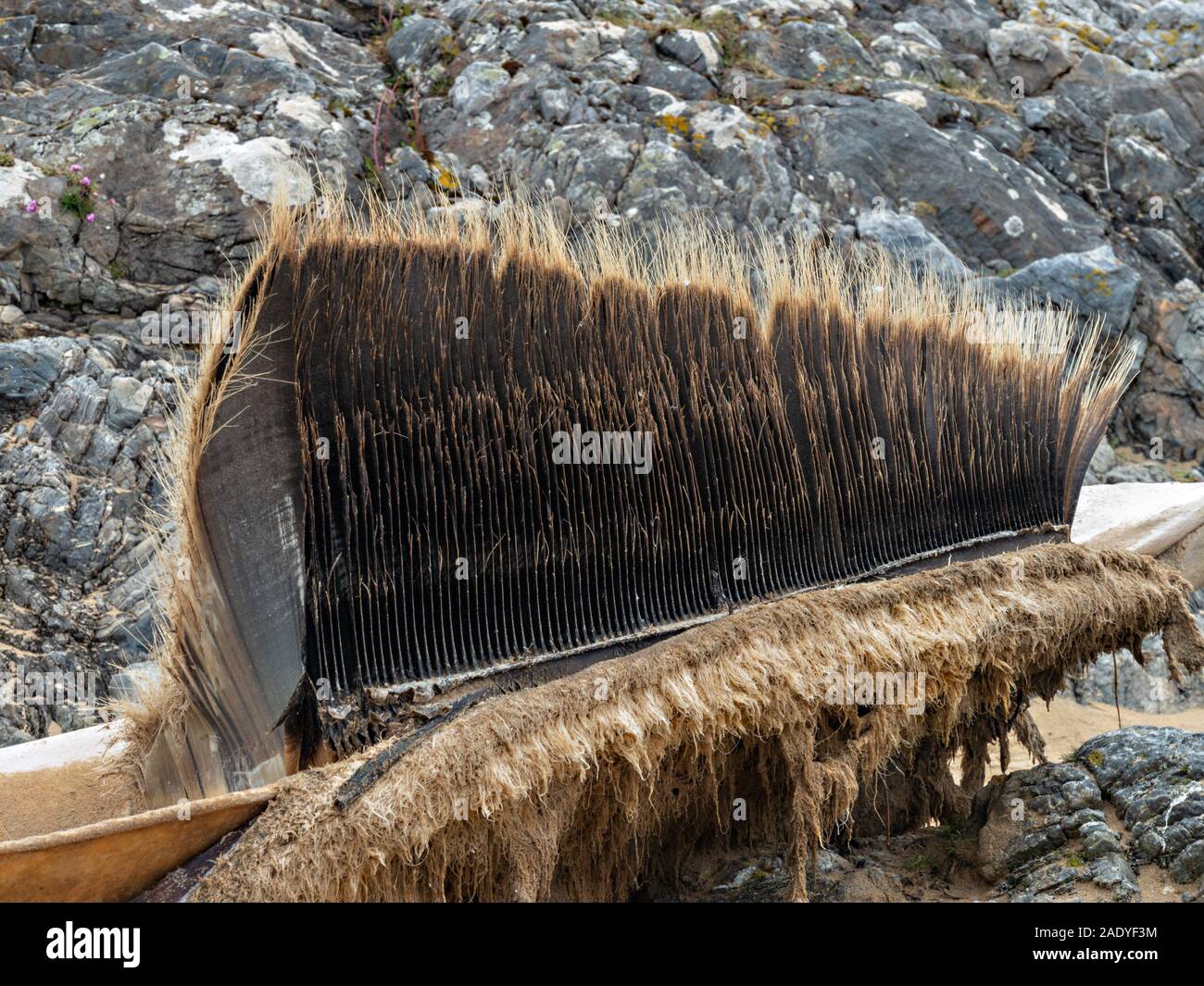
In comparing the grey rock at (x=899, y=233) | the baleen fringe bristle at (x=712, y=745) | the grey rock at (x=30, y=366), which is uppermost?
the grey rock at (x=899, y=233)

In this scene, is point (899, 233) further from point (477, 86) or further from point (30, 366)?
point (30, 366)

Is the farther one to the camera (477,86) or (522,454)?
(477,86)

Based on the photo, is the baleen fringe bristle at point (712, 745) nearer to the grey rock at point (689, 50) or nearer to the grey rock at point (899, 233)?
the grey rock at point (899, 233)

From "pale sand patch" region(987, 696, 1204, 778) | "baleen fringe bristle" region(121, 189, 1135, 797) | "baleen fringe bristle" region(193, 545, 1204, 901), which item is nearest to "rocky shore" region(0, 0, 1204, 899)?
"pale sand patch" region(987, 696, 1204, 778)

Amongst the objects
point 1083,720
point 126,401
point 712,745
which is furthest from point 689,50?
point 712,745

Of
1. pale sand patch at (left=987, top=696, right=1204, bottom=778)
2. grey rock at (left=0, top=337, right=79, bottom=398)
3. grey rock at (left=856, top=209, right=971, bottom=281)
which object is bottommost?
pale sand patch at (left=987, top=696, right=1204, bottom=778)

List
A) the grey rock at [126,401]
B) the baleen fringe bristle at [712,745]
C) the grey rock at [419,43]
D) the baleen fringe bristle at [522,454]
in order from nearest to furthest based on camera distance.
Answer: the baleen fringe bristle at [712,745] < the baleen fringe bristle at [522,454] < the grey rock at [126,401] < the grey rock at [419,43]

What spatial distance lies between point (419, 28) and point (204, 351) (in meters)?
5.79

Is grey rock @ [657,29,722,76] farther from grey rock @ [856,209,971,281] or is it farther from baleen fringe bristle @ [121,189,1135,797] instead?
baleen fringe bristle @ [121,189,1135,797]

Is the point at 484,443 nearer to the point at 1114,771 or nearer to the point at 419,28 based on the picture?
the point at 1114,771

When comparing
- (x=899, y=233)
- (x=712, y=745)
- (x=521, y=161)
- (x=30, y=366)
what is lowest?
(x=712, y=745)

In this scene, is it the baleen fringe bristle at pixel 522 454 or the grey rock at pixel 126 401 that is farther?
the grey rock at pixel 126 401

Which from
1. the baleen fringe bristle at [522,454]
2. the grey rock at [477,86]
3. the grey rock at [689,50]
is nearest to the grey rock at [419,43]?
the grey rock at [477,86]

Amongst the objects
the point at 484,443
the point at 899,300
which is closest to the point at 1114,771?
the point at 899,300
